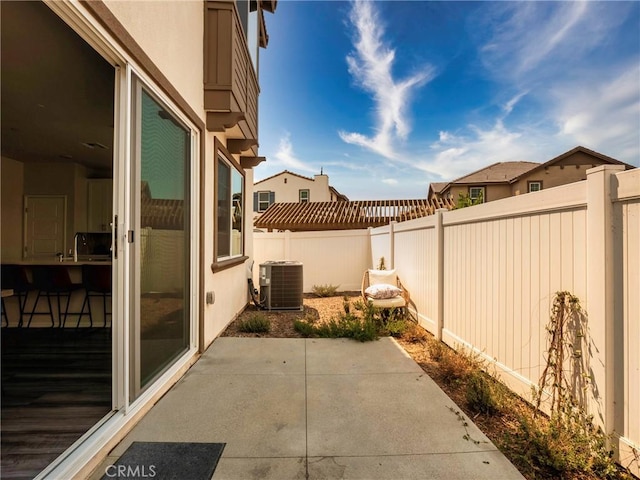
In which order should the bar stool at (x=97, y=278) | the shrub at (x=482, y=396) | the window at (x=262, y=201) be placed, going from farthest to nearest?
1. the window at (x=262, y=201)
2. the bar stool at (x=97, y=278)
3. the shrub at (x=482, y=396)

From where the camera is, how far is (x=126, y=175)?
2.13m

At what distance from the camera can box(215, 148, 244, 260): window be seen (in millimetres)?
4617

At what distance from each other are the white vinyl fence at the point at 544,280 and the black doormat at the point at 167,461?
2.38 meters

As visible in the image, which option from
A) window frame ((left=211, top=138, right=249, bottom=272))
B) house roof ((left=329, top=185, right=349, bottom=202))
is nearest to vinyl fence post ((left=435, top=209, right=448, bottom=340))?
window frame ((left=211, top=138, right=249, bottom=272))

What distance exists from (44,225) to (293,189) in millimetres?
18294

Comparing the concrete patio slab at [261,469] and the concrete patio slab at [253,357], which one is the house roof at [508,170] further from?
the concrete patio slab at [261,469]

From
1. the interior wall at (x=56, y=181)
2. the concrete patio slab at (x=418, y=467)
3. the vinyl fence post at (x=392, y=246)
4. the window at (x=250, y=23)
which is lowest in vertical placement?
the concrete patio slab at (x=418, y=467)

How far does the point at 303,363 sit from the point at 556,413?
2.27 m

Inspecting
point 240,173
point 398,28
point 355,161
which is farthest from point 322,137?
point 240,173

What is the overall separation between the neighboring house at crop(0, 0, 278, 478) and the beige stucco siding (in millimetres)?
16

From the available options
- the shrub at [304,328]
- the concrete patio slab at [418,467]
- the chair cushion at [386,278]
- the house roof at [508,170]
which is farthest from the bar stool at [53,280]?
the house roof at [508,170]

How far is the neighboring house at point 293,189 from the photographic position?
2252cm

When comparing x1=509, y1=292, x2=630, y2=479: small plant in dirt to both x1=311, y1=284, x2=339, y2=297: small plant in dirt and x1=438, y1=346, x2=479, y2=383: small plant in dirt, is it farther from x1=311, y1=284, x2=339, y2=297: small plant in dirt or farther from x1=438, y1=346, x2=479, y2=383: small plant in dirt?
x1=311, y1=284, x2=339, y2=297: small plant in dirt

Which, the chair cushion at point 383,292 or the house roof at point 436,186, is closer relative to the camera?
the chair cushion at point 383,292
